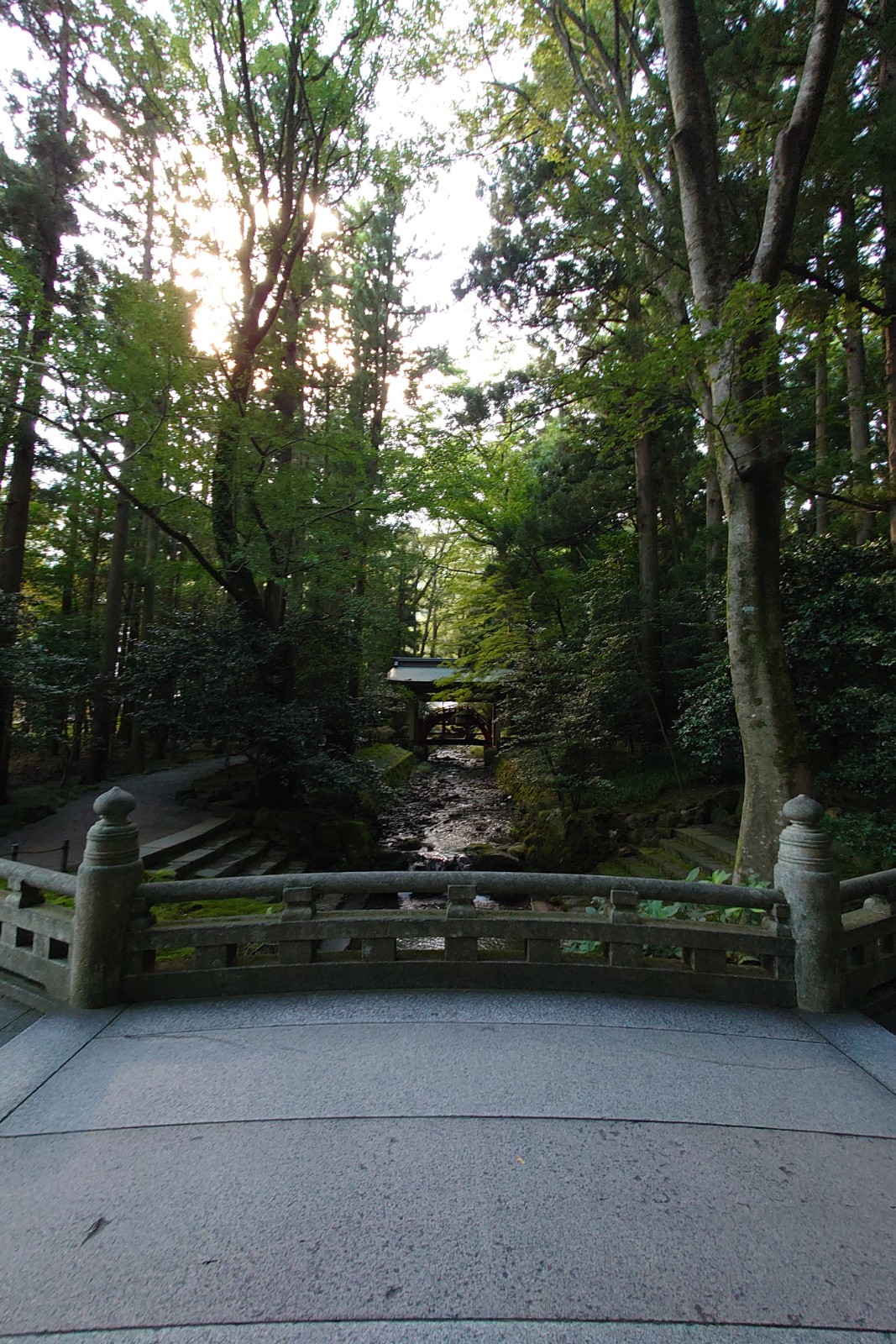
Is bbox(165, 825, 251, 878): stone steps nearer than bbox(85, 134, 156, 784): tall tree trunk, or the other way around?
bbox(165, 825, 251, 878): stone steps

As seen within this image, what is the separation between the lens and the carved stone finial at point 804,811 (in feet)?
10.4

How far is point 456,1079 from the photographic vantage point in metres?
2.44

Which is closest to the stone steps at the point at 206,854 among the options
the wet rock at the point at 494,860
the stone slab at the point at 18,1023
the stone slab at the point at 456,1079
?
the stone slab at the point at 18,1023

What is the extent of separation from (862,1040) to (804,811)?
1075mm

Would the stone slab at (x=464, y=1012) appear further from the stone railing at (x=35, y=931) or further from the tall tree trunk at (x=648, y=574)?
the tall tree trunk at (x=648, y=574)

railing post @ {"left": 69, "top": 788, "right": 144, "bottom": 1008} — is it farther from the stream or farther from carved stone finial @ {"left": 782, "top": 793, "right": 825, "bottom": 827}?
carved stone finial @ {"left": 782, "top": 793, "right": 825, "bottom": 827}

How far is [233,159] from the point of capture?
9445 mm

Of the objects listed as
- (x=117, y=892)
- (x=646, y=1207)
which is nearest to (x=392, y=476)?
(x=117, y=892)

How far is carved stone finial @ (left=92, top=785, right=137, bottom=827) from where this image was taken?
3064 millimetres

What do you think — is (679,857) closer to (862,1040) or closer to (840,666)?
(840,666)

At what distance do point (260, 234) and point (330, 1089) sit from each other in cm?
1248

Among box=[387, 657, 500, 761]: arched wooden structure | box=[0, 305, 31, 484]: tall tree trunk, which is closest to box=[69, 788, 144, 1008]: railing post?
box=[0, 305, 31, 484]: tall tree trunk

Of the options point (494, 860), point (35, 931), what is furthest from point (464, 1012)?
point (494, 860)

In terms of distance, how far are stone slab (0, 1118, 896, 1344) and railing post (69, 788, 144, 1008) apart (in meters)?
0.97
